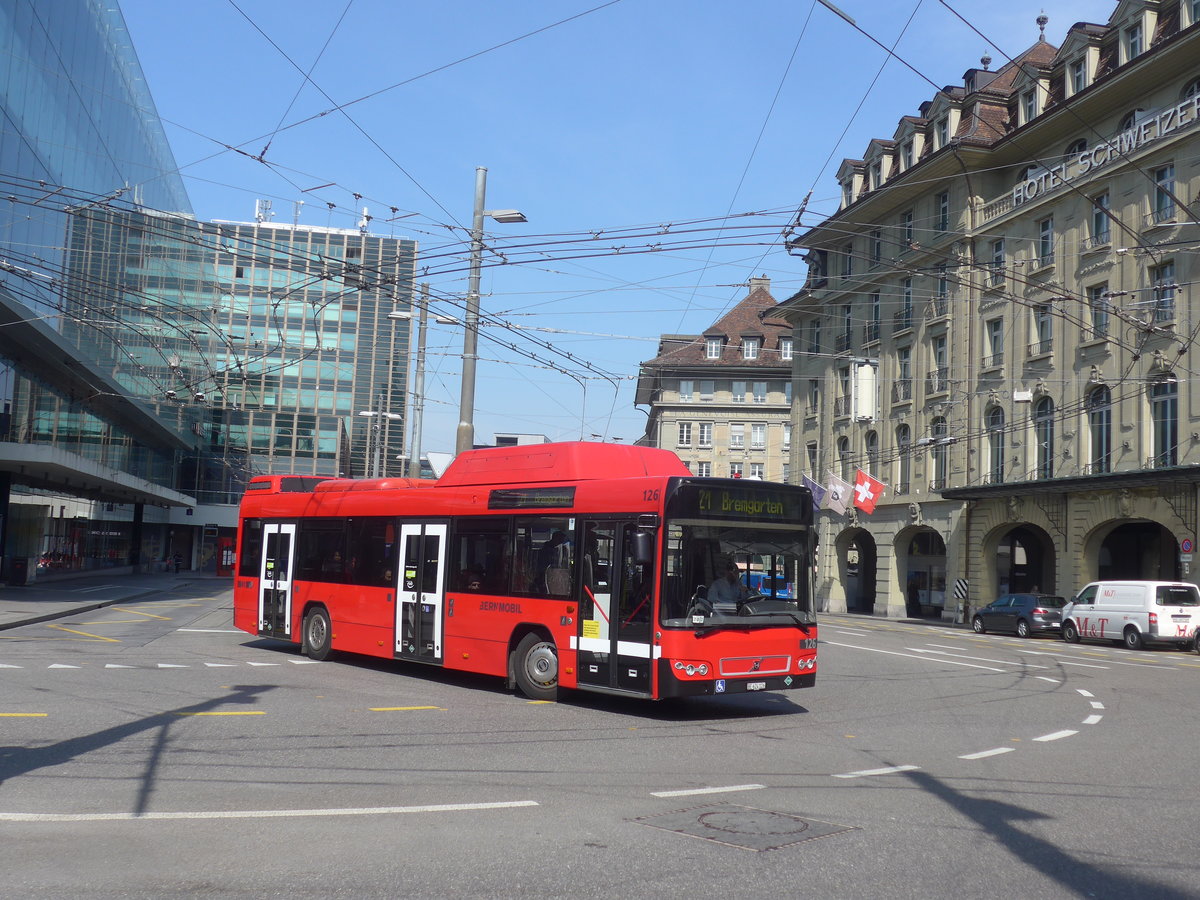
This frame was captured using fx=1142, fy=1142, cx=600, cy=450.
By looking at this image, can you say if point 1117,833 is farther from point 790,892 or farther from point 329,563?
point 329,563

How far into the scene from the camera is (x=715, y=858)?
6391 mm

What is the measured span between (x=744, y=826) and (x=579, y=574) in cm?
665

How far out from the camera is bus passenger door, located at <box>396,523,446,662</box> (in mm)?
16062

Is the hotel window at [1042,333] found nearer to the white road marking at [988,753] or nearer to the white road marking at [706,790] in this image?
the white road marking at [988,753]

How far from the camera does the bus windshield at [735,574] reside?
12.7 m

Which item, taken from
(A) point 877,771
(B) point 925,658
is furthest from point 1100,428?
(A) point 877,771

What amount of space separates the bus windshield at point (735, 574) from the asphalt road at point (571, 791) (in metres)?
1.23

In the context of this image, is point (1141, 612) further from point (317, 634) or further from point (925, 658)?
point (317, 634)

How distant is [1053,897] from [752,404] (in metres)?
75.5

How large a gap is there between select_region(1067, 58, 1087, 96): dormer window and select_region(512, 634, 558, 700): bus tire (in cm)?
3364

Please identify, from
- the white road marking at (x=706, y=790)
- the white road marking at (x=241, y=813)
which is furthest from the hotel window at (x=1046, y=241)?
the white road marking at (x=241, y=813)

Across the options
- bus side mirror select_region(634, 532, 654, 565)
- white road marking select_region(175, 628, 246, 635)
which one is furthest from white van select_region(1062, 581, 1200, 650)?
white road marking select_region(175, 628, 246, 635)

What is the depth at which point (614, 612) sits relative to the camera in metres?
13.1

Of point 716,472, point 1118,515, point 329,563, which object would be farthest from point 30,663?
point 716,472
